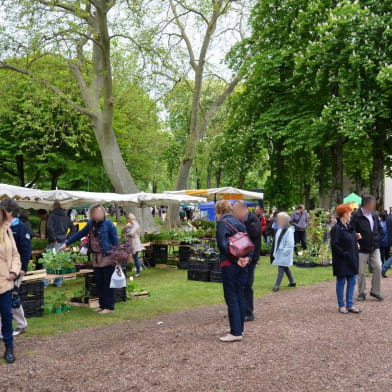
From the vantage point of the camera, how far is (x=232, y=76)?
26.9 m

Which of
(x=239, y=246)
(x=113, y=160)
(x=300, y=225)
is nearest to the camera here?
(x=239, y=246)

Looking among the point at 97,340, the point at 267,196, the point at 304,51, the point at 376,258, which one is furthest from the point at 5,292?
the point at 267,196

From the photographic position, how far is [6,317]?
233 inches

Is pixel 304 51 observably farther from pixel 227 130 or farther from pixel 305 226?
pixel 305 226

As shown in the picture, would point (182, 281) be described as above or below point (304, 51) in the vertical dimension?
below

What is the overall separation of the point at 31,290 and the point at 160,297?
2860 millimetres

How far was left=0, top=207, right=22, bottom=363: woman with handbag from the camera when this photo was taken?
5871 millimetres

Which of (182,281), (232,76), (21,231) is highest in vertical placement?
(232,76)

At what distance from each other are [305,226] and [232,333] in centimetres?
1193

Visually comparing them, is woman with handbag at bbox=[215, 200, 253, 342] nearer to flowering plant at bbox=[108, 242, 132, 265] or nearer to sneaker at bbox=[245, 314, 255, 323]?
sneaker at bbox=[245, 314, 255, 323]

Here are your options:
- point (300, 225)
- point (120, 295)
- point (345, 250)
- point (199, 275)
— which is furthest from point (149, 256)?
point (345, 250)

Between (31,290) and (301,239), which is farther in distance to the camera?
(301,239)

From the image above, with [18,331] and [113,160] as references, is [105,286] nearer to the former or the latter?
[18,331]

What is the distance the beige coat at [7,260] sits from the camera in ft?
19.2
